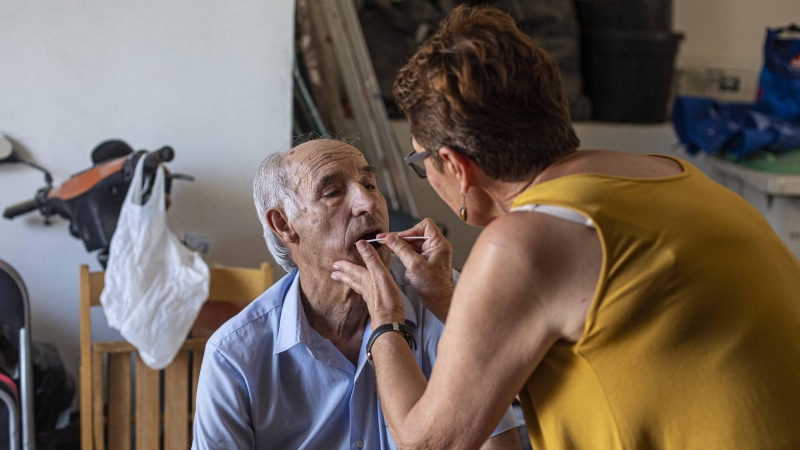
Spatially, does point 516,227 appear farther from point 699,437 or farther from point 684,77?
point 684,77

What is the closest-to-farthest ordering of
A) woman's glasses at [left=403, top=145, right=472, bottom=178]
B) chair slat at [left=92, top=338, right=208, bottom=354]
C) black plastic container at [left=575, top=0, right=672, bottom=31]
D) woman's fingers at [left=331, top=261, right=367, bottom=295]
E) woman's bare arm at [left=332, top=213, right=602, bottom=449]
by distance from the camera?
1. woman's bare arm at [left=332, top=213, right=602, bottom=449]
2. woman's glasses at [left=403, top=145, right=472, bottom=178]
3. woman's fingers at [left=331, top=261, right=367, bottom=295]
4. chair slat at [left=92, top=338, right=208, bottom=354]
5. black plastic container at [left=575, top=0, right=672, bottom=31]

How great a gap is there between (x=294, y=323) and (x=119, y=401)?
0.98 m

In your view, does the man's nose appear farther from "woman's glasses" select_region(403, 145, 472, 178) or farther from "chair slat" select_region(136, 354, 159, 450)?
"chair slat" select_region(136, 354, 159, 450)

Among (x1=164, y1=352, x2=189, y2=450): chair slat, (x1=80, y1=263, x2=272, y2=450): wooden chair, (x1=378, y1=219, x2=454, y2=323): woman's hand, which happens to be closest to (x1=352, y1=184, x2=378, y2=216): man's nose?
(x1=378, y1=219, x2=454, y2=323): woman's hand

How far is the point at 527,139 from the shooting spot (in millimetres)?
1041

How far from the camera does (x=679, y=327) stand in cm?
94

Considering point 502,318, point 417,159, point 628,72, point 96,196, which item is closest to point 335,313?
point 417,159

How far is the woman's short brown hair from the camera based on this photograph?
1013 mm

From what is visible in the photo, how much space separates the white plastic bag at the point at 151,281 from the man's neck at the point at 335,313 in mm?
728

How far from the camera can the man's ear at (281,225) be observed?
5.13 ft

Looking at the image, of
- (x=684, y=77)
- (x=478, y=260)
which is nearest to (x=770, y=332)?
(x=478, y=260)

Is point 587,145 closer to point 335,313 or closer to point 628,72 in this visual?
point 628,72

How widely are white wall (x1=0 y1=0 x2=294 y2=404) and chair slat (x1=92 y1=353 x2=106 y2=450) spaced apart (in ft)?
1.59

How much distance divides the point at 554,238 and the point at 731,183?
3.29m
